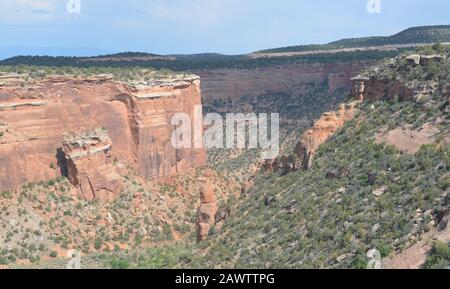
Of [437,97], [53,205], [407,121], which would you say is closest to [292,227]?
[407,121]

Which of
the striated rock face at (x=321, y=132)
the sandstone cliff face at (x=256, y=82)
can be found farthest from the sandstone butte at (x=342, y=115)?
the sandstone cliff face at (x=256, y=82)

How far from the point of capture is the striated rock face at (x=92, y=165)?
4831 centimetres

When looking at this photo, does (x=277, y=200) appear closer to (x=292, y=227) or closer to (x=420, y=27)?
(x=292, y=227)

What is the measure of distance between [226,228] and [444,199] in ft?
47.5

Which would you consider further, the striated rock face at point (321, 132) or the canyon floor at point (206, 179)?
the striated rock face at point (321, 132)

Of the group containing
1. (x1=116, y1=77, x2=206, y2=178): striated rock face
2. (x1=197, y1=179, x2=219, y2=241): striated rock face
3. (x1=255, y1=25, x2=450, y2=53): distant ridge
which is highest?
(x1=255, y1=25, x2=450, y2=53): distant ridge

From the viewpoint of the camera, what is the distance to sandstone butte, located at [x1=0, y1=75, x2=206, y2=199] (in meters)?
46.7

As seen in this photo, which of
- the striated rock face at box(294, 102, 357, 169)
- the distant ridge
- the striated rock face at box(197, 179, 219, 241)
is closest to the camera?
the striated rock face at box(294, 102, 357, 169)

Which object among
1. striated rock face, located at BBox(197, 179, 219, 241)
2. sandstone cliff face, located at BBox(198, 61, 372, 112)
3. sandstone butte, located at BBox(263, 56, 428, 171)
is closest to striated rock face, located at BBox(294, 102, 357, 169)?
sandstone butte, located at BBox(263, 56, 428, 171)

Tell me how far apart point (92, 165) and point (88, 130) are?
11.3 ft

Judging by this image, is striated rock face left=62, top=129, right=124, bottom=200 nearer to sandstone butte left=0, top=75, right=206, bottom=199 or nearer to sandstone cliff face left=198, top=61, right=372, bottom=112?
sandstone butte left=0, top=75, right=206, bottom=199

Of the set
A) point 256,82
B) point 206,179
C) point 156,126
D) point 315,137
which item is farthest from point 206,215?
point 256,82

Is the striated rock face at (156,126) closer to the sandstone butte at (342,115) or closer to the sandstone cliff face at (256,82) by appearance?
the sandstone butte at (342,115)

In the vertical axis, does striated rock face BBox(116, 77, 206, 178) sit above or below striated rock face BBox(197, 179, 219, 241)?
above
